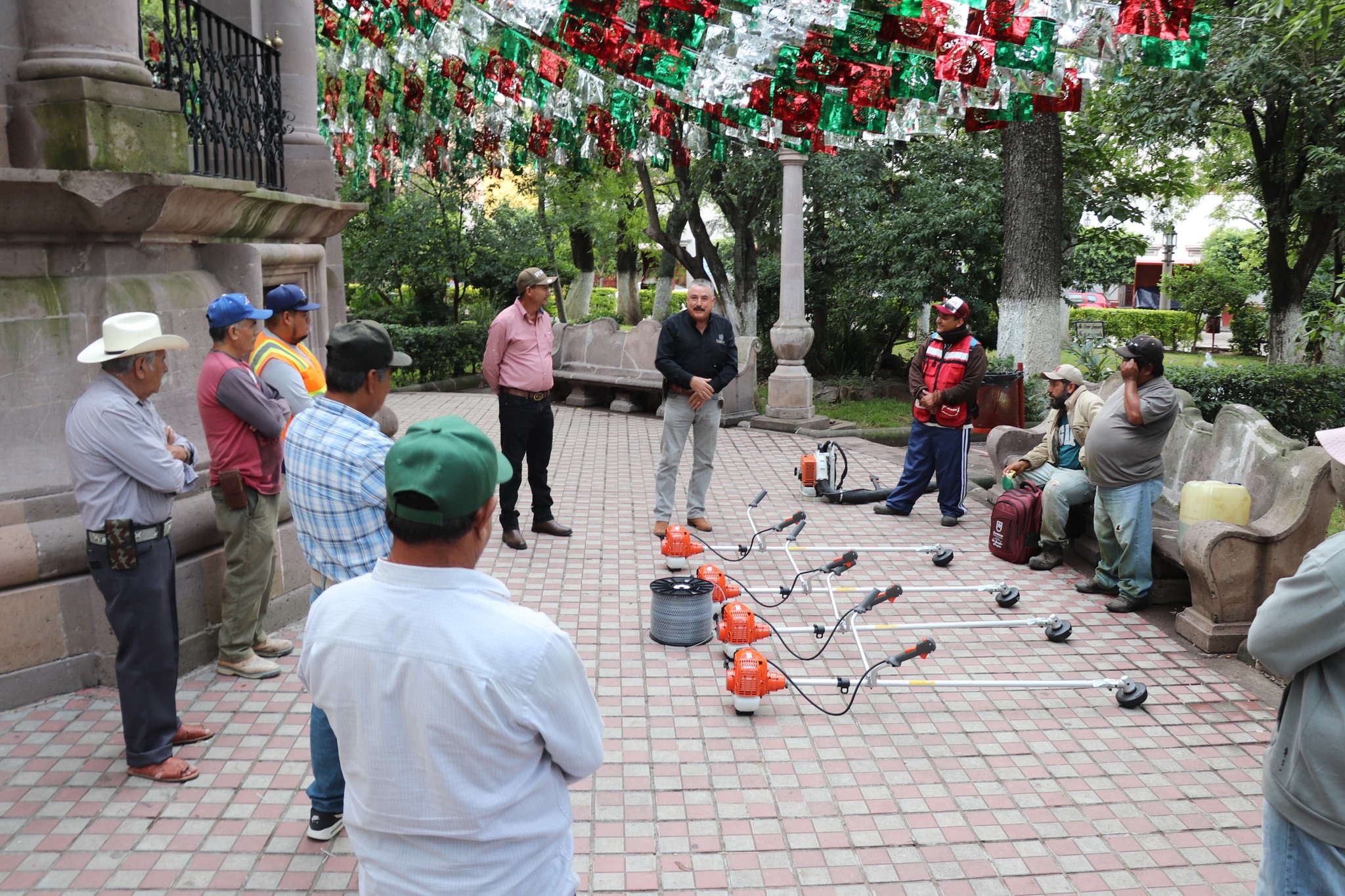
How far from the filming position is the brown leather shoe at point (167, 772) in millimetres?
4355

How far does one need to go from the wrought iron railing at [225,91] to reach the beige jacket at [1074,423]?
19.6 ft

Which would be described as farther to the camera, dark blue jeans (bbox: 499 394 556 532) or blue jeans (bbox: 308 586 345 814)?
dark blue jeans (bbox: 499 394 556 532)

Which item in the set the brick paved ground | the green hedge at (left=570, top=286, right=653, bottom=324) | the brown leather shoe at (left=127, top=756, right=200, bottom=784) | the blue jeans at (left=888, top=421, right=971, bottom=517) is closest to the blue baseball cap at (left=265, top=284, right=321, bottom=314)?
the brick paved ground

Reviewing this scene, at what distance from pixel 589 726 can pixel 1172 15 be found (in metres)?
8.09

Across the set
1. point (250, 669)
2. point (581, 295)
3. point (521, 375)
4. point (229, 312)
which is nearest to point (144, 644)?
point (250, 669)

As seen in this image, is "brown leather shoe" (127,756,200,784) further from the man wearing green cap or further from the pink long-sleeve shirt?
the pink long-sleeve shirt

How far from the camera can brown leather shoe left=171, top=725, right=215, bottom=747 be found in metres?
4.67

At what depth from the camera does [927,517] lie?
916 cm

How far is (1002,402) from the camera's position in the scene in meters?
12.0

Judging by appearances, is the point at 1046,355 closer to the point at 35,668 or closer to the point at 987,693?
the point at 987,693

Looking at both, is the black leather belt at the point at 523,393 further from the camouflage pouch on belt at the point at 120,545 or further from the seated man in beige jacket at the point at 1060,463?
the camouflage pouch on belt at the point at 120,545

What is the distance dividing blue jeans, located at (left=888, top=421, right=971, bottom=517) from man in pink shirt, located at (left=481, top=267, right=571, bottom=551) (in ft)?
10.6

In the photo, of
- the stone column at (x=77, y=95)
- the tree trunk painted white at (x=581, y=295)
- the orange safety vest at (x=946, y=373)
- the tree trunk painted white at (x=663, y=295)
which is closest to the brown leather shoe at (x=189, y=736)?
the stone column at (x=77, y=95)

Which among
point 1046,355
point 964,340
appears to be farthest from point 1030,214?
point 964,340
